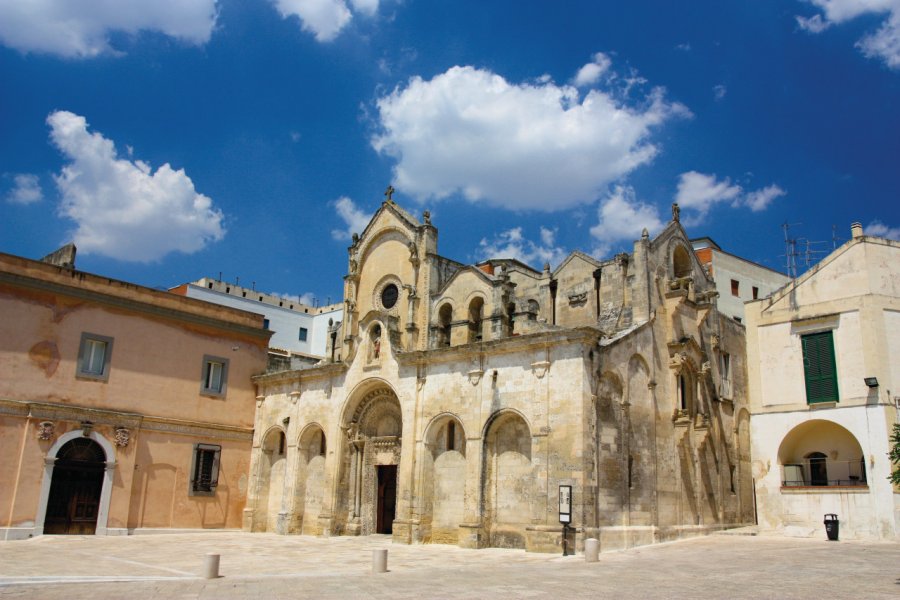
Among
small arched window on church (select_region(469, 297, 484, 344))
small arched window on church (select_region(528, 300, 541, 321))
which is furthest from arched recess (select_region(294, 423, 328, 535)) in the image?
small arched window on church (select_region(528, 300, 541, 321))

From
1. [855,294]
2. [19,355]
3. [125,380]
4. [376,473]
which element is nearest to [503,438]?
[376,473]

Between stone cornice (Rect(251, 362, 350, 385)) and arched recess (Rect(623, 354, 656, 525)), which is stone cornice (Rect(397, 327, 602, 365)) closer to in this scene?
arched recess (Rect(623, 354, 656, 525))

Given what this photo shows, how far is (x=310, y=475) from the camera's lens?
31828mm

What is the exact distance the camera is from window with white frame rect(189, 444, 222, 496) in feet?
102

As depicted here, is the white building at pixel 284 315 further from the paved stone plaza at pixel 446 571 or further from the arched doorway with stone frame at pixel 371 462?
the paved stone plaza at pixel 446 571

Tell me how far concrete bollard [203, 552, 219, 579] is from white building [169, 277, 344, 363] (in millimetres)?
36862

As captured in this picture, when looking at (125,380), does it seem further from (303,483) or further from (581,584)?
(581,584)

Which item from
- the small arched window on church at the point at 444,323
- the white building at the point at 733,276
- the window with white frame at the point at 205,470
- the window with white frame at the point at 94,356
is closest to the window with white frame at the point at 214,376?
the window with white frame at the point at 205,470

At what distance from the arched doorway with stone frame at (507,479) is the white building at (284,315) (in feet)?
95.6

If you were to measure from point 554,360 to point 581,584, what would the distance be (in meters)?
10.0

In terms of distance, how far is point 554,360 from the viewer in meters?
23.5

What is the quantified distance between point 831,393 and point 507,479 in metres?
11.5

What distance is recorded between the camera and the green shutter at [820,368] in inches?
1006

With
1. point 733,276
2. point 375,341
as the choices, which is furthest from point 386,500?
point 733,276
